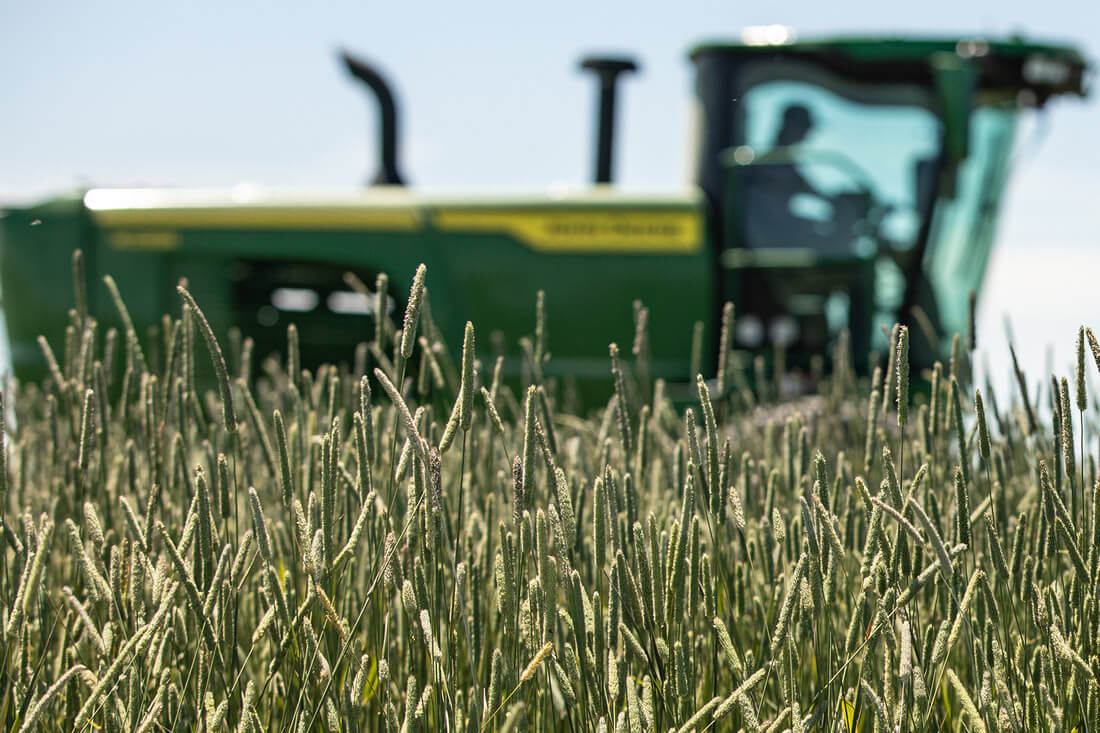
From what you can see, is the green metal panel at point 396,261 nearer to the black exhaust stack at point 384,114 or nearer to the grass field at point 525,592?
the black exhaust stack at point 384,114

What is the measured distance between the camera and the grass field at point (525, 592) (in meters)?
0.78

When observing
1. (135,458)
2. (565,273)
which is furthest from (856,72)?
(135,458)

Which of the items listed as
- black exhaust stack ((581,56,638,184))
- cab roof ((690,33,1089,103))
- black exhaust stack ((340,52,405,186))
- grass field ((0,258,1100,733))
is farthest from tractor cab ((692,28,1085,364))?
grass field ((0,258,1100,733))

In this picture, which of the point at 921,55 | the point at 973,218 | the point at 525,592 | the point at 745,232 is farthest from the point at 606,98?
the point at 525,592

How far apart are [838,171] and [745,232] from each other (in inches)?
16.1

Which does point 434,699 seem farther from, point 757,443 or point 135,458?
point 757,443

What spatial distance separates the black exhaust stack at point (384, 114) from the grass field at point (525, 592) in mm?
3742

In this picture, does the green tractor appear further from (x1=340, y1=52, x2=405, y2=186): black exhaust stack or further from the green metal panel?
(x1=340, y1=52, x2=405, y2=186): black exhaust stack

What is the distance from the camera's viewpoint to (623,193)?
409 centimetres

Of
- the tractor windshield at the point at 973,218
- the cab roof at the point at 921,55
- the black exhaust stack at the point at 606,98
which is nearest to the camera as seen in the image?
the cab roof at the point at 921,55

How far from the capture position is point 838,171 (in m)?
3.92

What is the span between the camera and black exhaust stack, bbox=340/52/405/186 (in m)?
4.89

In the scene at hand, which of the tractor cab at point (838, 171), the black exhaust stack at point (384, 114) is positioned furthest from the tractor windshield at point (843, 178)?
the black exhaust stack at point (384, 114)

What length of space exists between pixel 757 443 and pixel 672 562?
102 centimetres
